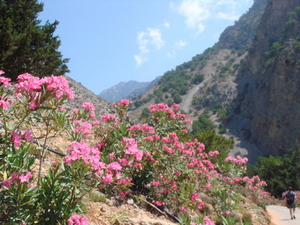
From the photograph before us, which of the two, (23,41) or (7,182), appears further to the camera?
(23,41)

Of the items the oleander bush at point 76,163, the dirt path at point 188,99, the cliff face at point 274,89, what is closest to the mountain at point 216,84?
the dirt path at point 188,99

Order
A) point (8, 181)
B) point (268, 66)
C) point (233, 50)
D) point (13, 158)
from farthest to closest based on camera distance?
point (233, 50), point (268, 66), point (13, 158), point (8, 181)

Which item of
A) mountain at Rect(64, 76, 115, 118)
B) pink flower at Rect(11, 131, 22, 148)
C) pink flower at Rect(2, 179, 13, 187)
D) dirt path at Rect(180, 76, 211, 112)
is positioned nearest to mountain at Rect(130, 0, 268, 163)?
dirt path at Rect(180, 76, 211, 112)

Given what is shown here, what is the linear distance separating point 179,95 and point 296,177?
6514 cm

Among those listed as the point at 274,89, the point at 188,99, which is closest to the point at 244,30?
the point at 188,99

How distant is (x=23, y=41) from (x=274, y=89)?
44.6 meters

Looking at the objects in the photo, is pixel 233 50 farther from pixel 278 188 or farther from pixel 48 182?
pixel 48 182

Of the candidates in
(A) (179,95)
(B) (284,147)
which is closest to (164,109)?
(B) (284,147)

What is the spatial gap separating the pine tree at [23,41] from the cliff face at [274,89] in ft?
113

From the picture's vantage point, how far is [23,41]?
7.13 meters

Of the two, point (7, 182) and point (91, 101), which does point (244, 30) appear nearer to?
point (91, 101)

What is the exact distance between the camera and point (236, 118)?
59.3m

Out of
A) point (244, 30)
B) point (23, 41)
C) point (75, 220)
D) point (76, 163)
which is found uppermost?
point (244, 30)

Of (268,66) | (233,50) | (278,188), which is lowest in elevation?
(278,188)
